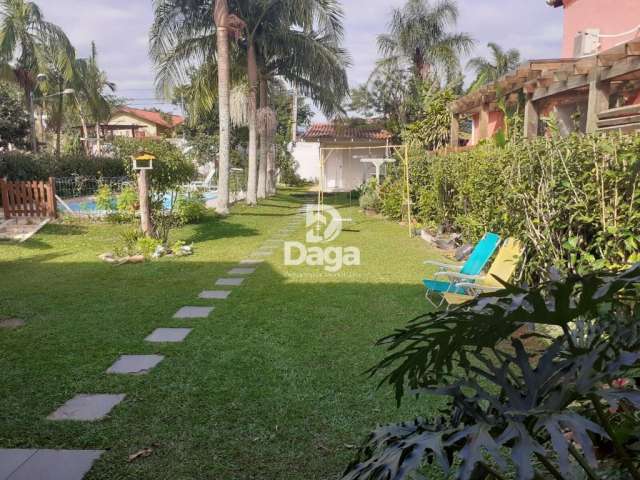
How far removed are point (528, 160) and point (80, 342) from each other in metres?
5.23

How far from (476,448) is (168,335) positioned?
4491mm

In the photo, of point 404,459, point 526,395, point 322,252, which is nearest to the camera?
point 404,459

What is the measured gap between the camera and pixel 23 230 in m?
12.4

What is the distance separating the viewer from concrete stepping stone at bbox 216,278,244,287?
24.4ft

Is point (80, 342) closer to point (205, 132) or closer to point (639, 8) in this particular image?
point (639, 8)

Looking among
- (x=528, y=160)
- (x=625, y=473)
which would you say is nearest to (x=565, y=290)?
(x=625, y=473)

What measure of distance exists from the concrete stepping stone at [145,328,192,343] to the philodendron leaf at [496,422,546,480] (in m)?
4.27

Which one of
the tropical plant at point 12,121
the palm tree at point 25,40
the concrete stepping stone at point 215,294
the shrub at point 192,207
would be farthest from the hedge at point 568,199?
the tropical plant at point 12,121

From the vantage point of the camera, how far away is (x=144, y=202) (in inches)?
400

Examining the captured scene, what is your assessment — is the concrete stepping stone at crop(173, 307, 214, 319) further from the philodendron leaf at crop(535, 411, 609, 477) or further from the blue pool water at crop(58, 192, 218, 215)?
the blue pool water at crop(58, 192, 218, 215)

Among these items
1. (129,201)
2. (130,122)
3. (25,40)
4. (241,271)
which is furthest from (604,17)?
(130,122)

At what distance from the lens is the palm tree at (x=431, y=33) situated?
22.4m

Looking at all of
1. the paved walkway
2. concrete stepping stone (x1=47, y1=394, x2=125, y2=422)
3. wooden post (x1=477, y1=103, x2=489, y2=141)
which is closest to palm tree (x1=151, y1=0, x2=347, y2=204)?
wooden post (x1=477, y1=103, x2=489, y2=141)

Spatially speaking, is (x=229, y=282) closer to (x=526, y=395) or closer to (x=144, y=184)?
(x=144, y=184)
